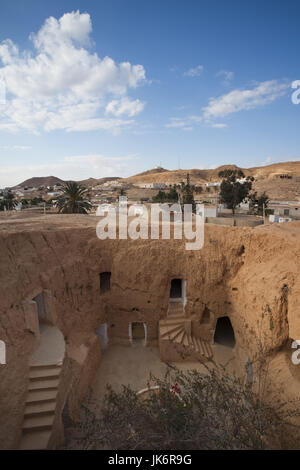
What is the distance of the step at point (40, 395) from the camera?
291 inches

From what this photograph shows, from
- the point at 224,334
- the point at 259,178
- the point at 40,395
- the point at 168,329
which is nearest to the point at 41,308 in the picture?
the point at 40,395

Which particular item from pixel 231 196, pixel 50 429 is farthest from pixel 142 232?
pixel 231 196

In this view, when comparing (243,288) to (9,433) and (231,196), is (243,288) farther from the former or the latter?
(231,196)

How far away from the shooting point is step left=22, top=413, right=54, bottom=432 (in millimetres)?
6914

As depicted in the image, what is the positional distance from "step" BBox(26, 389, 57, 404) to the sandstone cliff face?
0.29m

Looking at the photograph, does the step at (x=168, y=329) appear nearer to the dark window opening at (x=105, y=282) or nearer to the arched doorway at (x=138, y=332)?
the arched doorway at (x=138, y=332)

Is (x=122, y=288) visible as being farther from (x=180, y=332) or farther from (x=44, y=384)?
(x=44, y=384)

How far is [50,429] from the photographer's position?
703 centimetres

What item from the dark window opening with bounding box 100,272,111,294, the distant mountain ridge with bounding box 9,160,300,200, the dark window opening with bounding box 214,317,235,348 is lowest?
the dark window opening with bounding box 214,317,235,348

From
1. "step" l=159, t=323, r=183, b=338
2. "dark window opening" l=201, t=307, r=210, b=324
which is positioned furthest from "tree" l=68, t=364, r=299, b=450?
"dark window opening" l=201, t=307, r=210, b=324

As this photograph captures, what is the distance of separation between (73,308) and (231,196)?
21.4 meters

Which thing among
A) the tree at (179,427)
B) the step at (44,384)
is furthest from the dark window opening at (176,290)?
the tree at (179,427)

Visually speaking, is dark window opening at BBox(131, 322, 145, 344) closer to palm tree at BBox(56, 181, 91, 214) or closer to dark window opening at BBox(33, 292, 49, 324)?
dark window opening at BBox(33, 292, 49, 324)

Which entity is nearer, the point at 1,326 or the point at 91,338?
the point at 1,326
